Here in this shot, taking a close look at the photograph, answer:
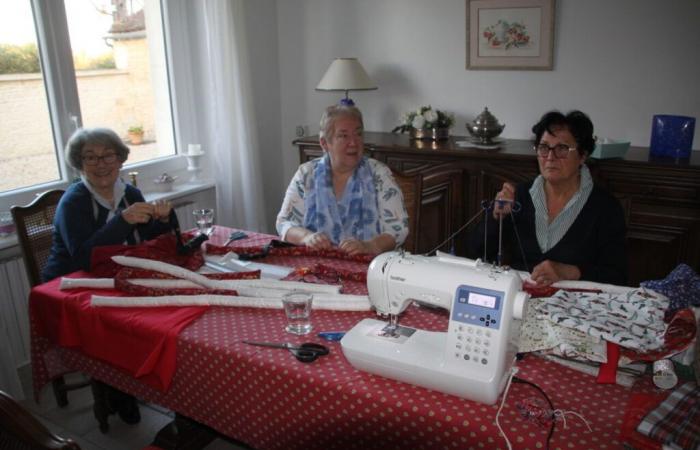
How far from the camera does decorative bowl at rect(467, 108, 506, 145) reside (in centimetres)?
308

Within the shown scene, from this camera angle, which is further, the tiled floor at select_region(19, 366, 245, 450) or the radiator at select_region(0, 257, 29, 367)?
the radiator at select_region(0, 257, 29, 367)

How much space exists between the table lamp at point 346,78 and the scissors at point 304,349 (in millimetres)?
2252

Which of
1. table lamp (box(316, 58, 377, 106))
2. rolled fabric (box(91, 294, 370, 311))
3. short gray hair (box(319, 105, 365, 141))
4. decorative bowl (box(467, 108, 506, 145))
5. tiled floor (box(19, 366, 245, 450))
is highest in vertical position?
table lamp (box(316, 58, 377, 106))

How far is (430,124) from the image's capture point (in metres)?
3.30

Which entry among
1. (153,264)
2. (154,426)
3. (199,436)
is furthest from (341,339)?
(154,426)

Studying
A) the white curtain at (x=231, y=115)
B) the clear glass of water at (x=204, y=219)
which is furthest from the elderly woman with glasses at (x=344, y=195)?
the white curtain at (x=231, y=115)

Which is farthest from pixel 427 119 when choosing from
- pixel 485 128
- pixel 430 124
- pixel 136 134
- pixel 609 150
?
pixel 136 134

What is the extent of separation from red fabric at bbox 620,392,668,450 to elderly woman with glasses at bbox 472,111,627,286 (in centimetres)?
74

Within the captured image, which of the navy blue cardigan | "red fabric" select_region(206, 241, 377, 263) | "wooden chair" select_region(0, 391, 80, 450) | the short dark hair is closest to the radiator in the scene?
the navy blue cardigan

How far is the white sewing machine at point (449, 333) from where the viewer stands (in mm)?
1065

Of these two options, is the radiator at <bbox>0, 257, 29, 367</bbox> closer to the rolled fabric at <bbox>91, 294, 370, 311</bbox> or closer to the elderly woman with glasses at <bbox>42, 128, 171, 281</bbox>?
the elderly woman with glasses at <bbox>42, 128, 171, 281</bbox>

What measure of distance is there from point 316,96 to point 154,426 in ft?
8.24

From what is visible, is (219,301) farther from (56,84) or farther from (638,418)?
(56,84)

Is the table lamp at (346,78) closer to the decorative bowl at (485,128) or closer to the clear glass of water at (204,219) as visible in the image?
the decorative bowl at (485,128)
